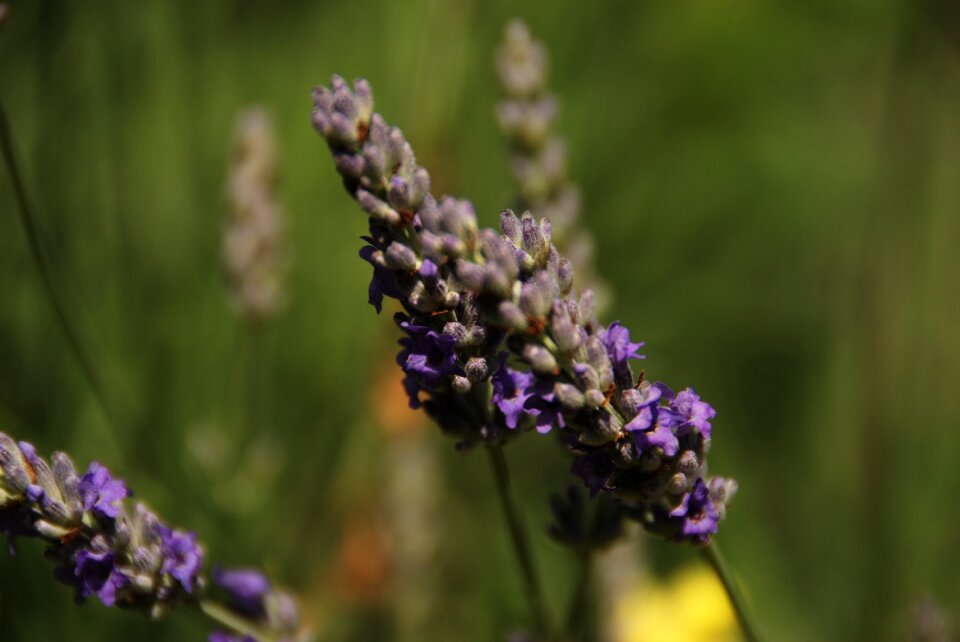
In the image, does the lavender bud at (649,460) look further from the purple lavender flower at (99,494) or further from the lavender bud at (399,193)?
the purple lavender flower at (99,494)

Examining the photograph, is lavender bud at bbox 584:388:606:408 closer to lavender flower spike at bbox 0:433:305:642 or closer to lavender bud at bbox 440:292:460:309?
lavender bud at bbox 440:292:460:309

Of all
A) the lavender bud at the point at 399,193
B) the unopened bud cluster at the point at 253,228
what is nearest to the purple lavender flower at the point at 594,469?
the lavender bud at the point at 399,193

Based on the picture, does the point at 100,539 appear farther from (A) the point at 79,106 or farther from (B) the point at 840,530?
(B) the point at 840,530

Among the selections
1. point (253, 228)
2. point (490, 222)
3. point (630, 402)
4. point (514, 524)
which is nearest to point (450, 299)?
point (630, 402)

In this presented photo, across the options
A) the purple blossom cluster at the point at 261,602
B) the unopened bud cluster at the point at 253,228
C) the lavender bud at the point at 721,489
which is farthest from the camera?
the unopened bud cluster at the point at 253,228

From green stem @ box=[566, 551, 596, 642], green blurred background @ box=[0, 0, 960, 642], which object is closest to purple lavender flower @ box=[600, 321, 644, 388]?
green stem @ box=[566, 551, 596, 642]

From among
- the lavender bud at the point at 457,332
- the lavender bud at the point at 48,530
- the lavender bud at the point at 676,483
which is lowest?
the lavender bud at the point at 48,530
